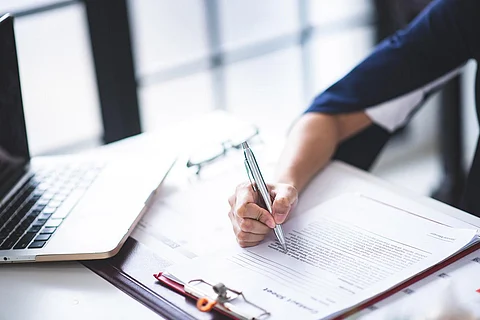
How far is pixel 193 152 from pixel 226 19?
1364mm

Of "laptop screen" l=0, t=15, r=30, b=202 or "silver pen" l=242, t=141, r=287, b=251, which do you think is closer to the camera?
"silver pen" l=242, t=141, r=287, b=251

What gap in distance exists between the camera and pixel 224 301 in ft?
3.28

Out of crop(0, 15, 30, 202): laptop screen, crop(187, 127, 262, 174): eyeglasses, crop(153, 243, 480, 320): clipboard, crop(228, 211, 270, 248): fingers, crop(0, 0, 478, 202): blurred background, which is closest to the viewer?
crop(153, 243, 480, 320): clipboard

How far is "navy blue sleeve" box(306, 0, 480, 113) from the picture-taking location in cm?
151

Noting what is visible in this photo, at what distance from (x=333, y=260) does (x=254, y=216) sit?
0.46ft

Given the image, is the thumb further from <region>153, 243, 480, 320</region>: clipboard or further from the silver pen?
<region>153, 243, 480, 320</region>: clipboard

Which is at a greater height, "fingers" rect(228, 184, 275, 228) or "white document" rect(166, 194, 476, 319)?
"fingers" rect(228, 184, 275, 228)

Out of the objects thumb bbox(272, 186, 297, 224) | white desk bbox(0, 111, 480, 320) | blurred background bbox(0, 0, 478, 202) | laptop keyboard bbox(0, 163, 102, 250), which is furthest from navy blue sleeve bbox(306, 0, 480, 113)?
Result: blurred background bbox(0, 0, 478, 202)

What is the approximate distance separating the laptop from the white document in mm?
179

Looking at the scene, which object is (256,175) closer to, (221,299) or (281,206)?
(281,206)

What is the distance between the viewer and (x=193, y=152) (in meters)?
1.49

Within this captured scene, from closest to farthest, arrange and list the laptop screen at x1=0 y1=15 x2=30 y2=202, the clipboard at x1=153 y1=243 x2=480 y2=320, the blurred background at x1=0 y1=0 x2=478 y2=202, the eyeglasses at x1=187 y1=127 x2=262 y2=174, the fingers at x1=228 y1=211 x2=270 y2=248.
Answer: the clipboard at x1=153 y1=243 x2=480 y2=320
the fingers at x1=228 y1=211 x2=270 y2=248
the laptop screen at x1=0 y1=15 x2=30 y2=202
the eyeglasses at x1=187 y1=127 x2=262 y2=174
the blurred background at x1=0 y1=0 x2=478 y2=202

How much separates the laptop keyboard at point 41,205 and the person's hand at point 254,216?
29 cm

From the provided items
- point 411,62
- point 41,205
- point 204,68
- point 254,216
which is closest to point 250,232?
point 254,216
